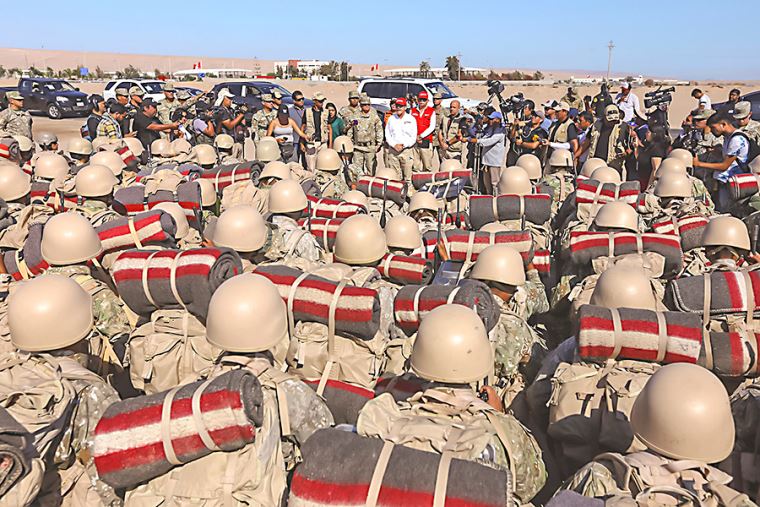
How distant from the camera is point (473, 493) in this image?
2.14 metres

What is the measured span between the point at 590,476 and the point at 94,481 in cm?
235

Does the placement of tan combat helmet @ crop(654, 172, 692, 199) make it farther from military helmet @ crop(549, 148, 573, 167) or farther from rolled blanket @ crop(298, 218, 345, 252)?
rolled blanket @ crop(298, 218, 345, 252)

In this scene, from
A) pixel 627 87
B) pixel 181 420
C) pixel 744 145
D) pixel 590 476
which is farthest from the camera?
pixel 627 87

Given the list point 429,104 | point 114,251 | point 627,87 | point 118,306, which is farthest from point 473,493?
point 627,87

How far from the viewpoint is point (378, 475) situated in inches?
87.4

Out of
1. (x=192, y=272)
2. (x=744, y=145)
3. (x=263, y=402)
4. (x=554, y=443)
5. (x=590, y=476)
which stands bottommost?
(x=554, y=443)

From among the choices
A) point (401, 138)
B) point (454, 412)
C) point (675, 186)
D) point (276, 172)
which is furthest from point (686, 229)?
A: point (401, 138)

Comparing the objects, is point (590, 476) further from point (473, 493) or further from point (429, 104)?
point (429, 104)

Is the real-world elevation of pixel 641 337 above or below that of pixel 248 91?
below

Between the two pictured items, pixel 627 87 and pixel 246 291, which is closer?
pixel 246 291

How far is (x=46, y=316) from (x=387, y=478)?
2.23 metres

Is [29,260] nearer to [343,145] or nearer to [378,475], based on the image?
[378,475]

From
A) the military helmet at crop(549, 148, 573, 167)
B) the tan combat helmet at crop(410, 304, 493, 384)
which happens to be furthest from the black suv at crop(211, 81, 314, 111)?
the tan combat helmet at crop(410, 304, 493, 384)

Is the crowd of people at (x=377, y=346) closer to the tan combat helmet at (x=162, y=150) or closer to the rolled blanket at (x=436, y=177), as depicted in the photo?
the rolled blanket at (x=436, y=177)
